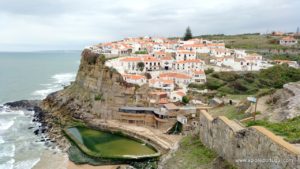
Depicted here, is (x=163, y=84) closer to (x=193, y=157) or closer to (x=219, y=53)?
(x=219, y=53)

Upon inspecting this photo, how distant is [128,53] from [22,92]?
91.9 feet

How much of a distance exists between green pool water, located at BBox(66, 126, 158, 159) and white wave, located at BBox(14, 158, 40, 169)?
186 inches

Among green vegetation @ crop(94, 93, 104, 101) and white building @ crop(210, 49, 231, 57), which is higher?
white building @ crop(210, 49, 231, 57)

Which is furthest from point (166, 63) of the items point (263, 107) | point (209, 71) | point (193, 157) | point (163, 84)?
point (193, 157)

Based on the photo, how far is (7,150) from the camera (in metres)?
32.7

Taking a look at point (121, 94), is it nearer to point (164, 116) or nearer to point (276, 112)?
point (164, 116)

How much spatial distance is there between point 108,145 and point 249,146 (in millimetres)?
24205

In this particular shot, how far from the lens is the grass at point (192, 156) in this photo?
13125mm

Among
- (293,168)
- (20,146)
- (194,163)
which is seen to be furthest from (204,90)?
(293,168)

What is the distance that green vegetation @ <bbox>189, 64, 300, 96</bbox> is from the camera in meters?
44.5

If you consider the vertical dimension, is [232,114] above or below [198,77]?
above

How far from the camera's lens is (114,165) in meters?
27.3

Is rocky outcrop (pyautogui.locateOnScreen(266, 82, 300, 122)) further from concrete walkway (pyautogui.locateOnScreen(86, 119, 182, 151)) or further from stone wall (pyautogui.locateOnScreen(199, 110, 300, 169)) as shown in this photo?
concrete walkway (pyautogui.locateOnScreen(86, 119, 182, 151))

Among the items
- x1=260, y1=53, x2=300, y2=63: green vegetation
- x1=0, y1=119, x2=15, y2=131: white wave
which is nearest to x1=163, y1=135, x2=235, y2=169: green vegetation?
x1=0, y1=119, x2=15, y2=131: white wave
